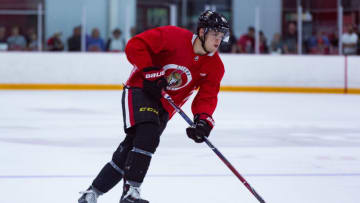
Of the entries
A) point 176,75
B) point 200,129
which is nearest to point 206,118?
point 200,129

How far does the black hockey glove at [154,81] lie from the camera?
104 inches

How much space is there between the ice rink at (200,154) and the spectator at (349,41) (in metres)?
2.51

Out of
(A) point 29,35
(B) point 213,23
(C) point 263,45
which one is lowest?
(B) point 213,23

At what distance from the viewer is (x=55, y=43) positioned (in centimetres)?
1066

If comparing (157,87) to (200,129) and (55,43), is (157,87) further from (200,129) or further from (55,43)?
(55,43)

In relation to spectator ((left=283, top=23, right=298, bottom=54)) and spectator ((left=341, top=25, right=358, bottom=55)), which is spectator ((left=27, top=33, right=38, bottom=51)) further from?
spectator ((left=341, top=25, right=358, bottom=55))

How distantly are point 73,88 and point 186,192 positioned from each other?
24.6 ft

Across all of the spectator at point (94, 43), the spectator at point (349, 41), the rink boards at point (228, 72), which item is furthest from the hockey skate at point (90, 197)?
the spectator at point (349, 41)

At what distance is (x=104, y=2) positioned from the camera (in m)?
12.3

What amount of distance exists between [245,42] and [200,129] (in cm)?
830

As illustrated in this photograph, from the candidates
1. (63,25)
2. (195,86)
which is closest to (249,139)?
(195,86)

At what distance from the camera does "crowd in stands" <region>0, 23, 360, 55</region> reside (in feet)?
34.5

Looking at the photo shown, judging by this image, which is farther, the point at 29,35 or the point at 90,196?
the point at 29,35

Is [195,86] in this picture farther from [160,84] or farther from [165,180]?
[165,180]
